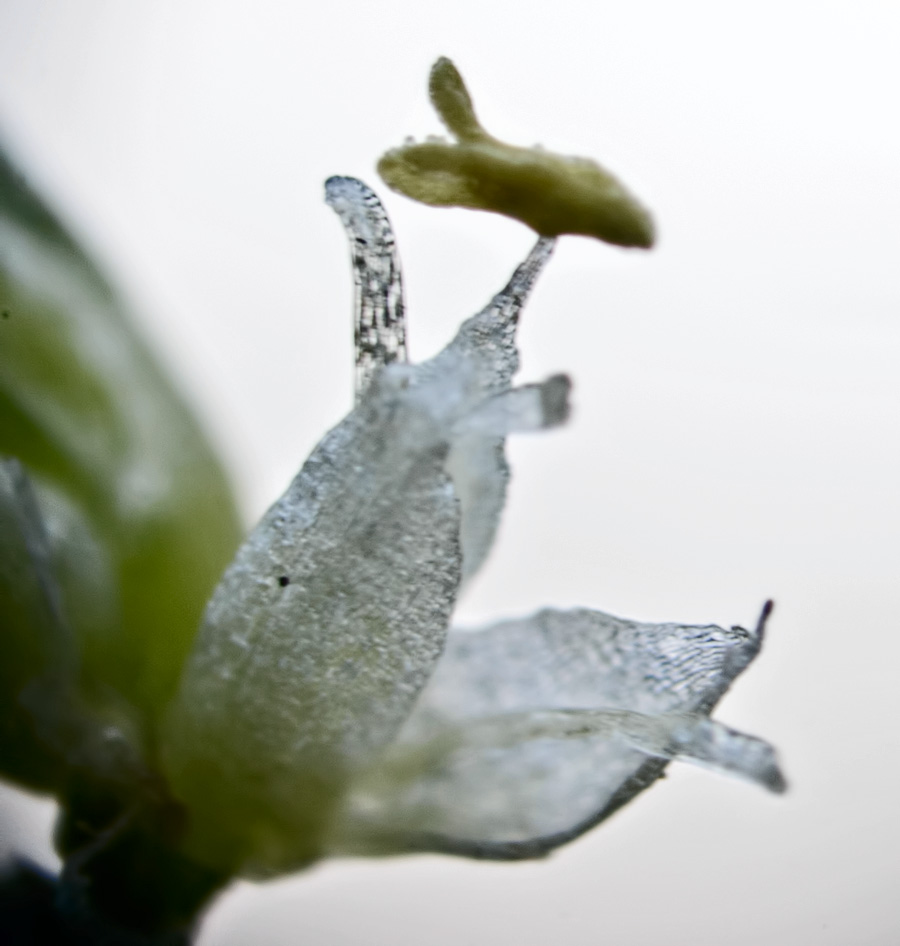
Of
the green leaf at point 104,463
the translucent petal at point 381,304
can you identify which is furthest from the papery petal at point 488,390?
the green leaf at point 104,463

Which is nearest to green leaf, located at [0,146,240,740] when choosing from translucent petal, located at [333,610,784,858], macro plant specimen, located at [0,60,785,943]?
macro plant specimen, located at [0,60,785,943]

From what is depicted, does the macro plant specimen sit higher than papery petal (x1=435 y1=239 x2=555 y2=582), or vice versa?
papery petal (x1=435 y1=239 x2=555 y2=582)

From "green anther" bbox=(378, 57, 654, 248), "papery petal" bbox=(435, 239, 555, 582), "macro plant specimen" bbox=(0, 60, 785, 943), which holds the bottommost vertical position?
"macro plant specimen" bbox=(0, 60, 785, 943)

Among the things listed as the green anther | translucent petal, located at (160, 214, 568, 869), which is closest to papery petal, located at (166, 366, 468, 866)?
translucent petal, located at (160, 214, 568, 869)

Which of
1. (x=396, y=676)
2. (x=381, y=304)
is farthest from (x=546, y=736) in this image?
(x=381, y=304)

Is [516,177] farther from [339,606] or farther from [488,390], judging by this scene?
[339,606]

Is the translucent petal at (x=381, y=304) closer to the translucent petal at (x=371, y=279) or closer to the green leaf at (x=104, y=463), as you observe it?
the translucent petal at (x=371, y=279)

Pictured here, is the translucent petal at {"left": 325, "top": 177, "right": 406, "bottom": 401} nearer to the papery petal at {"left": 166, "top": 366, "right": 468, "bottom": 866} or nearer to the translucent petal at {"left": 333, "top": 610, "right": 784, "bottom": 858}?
the papery petal at {"left": 166, "top": 366, "right": 468, "bottom": 866}
